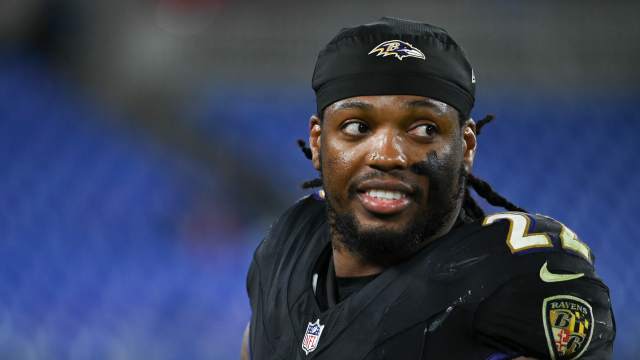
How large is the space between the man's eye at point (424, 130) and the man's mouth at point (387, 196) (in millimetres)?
105

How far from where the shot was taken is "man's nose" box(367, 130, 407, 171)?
5.27 ft

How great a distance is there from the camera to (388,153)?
5.28 ft

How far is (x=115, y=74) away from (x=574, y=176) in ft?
10.3

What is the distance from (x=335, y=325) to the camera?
1.69 m

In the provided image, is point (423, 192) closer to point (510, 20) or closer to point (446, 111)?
point (446, 111)

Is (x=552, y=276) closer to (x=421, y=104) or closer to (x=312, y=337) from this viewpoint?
(x=421, y=104)

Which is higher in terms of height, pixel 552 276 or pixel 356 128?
pixel 356 128

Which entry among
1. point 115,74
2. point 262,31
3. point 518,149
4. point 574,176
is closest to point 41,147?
point 115,74

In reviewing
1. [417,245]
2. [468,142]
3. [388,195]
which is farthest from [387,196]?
[468,142]

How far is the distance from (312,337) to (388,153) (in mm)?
424

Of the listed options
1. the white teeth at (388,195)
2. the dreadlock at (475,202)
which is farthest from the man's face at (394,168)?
the dreadlock at (475,202)

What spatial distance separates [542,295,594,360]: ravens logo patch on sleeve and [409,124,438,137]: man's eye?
40 centimetres

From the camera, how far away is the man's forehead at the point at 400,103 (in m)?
1.62

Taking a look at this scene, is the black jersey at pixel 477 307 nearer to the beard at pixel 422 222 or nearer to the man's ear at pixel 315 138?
the beard at pixel 422 222
